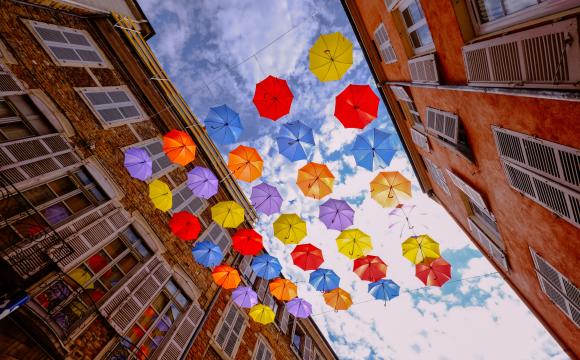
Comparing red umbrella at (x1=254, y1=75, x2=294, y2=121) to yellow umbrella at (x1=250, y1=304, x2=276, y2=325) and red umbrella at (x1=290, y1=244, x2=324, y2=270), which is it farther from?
yellow umbrella at (x1=250, y1=304, x2=276, y2=325)

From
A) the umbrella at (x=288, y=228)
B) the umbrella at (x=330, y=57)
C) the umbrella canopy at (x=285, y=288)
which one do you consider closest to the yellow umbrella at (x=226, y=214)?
the umbrella at (x=288, y=228)

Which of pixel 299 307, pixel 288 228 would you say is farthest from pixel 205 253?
pixel 299 307

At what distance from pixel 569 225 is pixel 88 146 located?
449 inches

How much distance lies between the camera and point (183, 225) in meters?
10.4

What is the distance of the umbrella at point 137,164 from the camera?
31.0ft

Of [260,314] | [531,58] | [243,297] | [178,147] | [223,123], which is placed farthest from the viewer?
[260,314]

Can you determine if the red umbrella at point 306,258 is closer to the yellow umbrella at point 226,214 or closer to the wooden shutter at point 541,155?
the yellow umbrella at point 226,214

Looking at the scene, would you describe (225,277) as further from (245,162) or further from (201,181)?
(245,162)

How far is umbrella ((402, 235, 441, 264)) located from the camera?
36.7ft

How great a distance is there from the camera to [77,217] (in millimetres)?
7465

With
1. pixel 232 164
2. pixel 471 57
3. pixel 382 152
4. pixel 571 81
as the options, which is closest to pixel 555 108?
pixel 571 81

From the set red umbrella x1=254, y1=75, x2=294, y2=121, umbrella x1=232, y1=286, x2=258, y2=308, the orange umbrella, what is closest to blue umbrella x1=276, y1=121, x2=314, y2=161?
red umbrella x1=254, y1=75, x2=294, y2=121

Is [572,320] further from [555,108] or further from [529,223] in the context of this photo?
[555,108]

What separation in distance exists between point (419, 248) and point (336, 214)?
3481 millimetres
